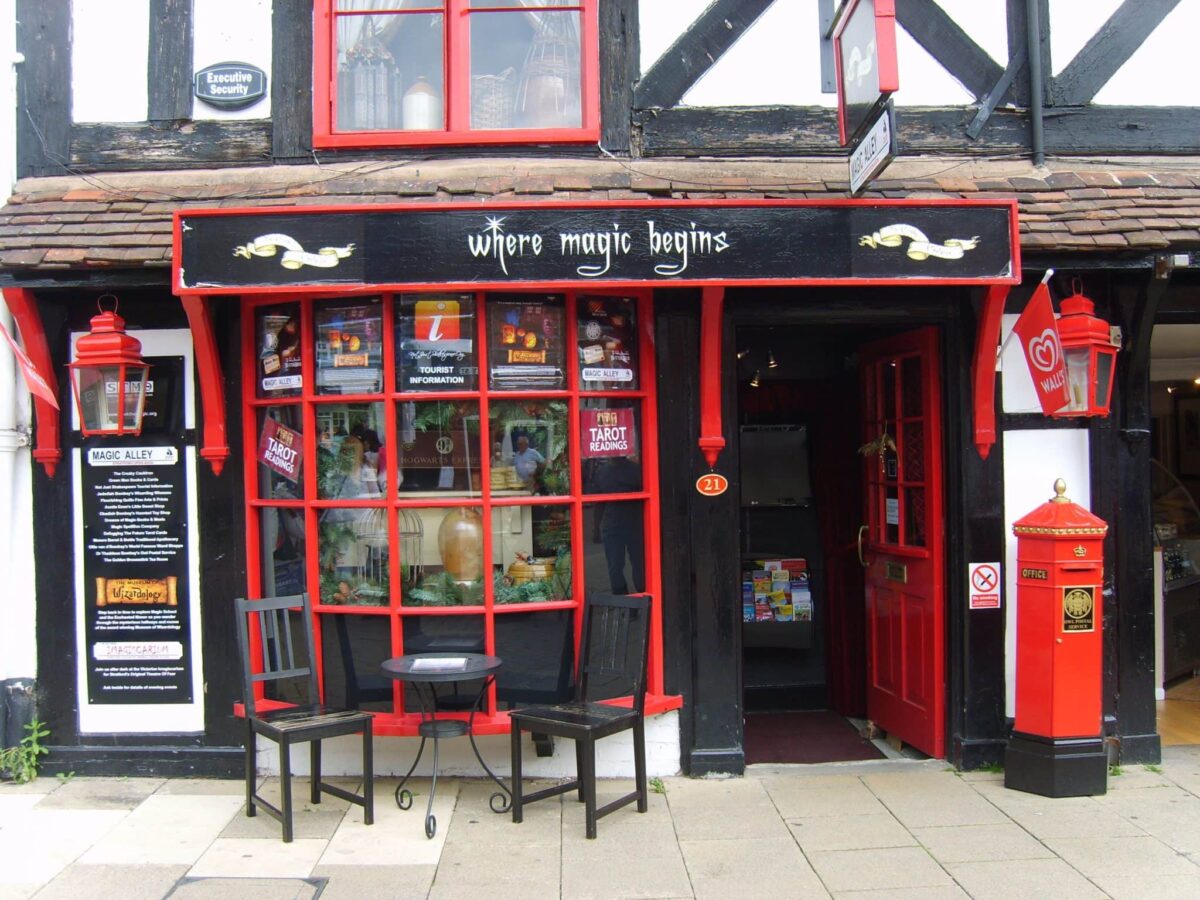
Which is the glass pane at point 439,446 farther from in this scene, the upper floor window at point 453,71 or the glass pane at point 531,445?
the upper floor window at point 453,71

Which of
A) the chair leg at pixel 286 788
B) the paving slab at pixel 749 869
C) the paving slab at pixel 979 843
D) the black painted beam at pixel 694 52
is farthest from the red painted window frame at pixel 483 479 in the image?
the paving slab at pixel 979 843

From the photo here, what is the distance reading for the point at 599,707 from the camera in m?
4.93

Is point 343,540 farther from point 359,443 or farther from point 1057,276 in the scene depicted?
point 1057,276

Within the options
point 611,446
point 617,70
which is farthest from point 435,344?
point 617,70

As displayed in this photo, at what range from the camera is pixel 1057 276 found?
5.55 metres

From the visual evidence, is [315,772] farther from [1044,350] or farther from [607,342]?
[1044,350]

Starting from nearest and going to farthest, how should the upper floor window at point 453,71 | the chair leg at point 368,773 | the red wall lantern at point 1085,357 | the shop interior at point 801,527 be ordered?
1. the chair leg at point 368,773
2. the red wall lantern at point 1085,357
3. the upper floor window at point 453,71
4. the shop interior at point 801,527

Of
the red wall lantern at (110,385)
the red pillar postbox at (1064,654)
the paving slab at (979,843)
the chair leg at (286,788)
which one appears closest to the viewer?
the paving slab at (979,843)

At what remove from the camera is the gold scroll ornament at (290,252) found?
4.84 metres

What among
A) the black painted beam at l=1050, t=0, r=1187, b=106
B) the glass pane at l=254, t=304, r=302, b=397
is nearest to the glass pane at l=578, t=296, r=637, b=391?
the glass pane at l=254, t=304, r=302, b=397

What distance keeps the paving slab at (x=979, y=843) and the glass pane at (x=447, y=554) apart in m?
2.55

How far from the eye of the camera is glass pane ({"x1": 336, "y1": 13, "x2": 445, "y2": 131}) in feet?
18.9

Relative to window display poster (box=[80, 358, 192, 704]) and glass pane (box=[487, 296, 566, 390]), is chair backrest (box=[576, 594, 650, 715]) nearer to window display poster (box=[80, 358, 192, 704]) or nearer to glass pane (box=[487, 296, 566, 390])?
glass pane (box=[487, 296, 566, 390])

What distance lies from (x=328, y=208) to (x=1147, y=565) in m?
4.93
